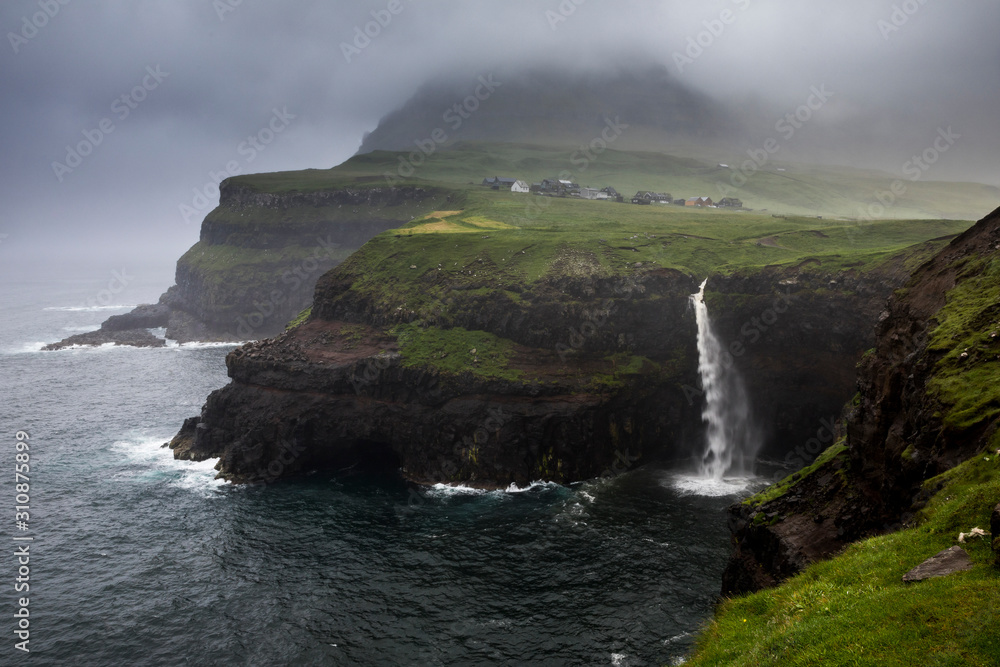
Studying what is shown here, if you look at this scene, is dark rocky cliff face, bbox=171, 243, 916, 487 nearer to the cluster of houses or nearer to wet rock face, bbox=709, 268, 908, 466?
wet rock face, bbox=709, 268, 908, 466

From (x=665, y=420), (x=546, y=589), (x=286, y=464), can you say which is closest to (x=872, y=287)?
(x=665, y=420)

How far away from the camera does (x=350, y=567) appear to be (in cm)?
4503

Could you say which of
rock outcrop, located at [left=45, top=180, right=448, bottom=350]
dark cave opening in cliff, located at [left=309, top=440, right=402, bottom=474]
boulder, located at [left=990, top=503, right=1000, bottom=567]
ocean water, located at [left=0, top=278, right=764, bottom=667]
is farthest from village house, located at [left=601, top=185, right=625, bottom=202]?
boulder, located at [left=990, top=503, right=1000, bottom=567]

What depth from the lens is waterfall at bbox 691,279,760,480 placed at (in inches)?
2552

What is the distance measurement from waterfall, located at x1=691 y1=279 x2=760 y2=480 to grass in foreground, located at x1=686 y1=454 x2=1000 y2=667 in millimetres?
46316

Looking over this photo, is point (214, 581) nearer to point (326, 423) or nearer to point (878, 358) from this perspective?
point (326, 423)

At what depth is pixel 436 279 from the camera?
82750 millimetres

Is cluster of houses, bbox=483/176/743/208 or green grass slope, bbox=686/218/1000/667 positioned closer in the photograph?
green grass slope, bbox=686/218/1000/667

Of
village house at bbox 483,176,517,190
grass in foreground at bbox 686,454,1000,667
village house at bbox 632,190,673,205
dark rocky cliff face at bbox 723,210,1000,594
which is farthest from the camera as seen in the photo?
village house at bbox 483,176,517,190

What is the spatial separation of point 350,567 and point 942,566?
39.8 metres

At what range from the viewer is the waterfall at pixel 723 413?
64.8m

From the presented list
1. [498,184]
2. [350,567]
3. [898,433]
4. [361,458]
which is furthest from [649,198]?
[898,433]

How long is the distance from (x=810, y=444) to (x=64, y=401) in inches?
4146

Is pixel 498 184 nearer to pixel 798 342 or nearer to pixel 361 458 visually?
pixel 361 458
